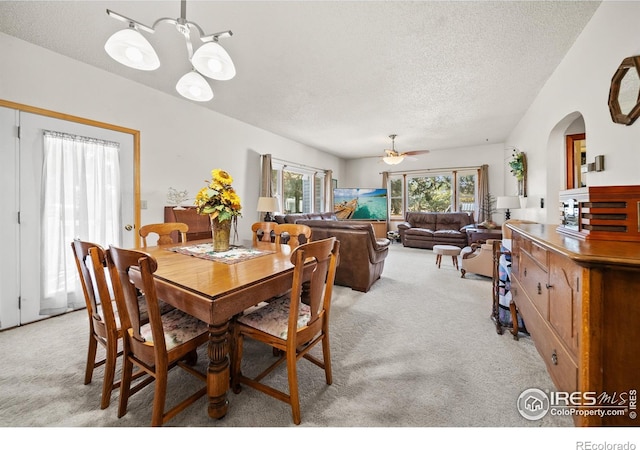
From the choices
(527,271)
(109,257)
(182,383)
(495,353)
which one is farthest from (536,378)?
(109,257)

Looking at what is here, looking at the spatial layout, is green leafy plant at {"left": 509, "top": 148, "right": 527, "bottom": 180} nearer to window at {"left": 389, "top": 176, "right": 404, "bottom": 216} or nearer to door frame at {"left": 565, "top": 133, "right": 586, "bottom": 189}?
door frame at {"left": 565, "top": 133, "right": 586, "bottom": 189}

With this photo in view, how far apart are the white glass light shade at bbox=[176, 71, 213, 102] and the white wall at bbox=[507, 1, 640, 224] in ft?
9.12

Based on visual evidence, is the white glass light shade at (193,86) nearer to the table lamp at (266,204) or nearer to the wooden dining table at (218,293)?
the wooden dining table at (218,293)

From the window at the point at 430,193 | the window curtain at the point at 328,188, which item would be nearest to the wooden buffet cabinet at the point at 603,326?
the window curtain at the point at 328,188

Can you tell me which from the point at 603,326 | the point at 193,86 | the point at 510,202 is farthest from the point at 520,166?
the point at 193,86

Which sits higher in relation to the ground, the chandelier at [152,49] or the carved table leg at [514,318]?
the chandelier at [152,49]

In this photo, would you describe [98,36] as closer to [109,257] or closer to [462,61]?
[109,257]

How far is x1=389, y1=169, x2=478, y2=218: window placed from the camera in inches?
271

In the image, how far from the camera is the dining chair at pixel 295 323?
1229 millimetres

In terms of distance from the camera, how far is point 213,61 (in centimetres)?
154

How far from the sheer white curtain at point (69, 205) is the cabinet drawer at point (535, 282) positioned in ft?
13.0

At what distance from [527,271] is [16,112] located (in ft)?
14.4

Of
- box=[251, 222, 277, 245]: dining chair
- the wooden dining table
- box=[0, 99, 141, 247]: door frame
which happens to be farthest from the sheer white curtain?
the wooden dining table

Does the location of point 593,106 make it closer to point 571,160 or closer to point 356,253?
point 571,160
